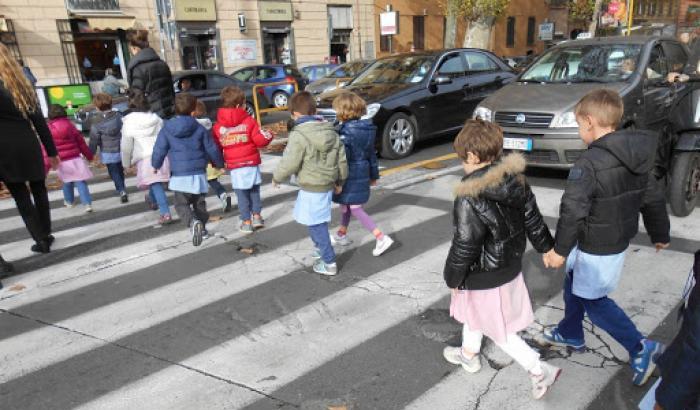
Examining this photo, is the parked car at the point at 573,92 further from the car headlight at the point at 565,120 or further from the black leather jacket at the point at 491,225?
the black leather jacket at the point at 491,225

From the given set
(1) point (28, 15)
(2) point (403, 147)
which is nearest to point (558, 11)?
(1) point (28, 15)

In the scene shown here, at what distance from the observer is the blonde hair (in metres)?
4.73

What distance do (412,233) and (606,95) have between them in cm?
294

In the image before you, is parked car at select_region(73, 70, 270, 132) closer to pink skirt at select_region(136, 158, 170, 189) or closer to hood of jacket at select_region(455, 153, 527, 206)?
pink skirt at select_region(136, 158, 170, 189)

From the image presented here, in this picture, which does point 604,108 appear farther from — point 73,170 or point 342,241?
point 73,170

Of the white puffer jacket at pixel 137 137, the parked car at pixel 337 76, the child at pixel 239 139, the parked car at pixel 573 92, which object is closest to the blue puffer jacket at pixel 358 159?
the child at pixel 239 139

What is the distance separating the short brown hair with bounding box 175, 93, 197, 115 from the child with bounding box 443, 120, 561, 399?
3270 mm

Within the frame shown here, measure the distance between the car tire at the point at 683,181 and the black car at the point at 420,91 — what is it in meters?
4.29

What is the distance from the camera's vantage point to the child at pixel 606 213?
259cm

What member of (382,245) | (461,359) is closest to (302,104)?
(382,245)

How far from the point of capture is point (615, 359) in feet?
10.4

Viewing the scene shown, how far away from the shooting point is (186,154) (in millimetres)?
5316

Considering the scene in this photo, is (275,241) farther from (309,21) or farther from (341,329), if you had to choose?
(309,21)

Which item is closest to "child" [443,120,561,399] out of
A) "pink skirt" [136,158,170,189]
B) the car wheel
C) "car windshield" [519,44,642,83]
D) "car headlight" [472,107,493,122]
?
"pink skirt" [136,158,170,189]
